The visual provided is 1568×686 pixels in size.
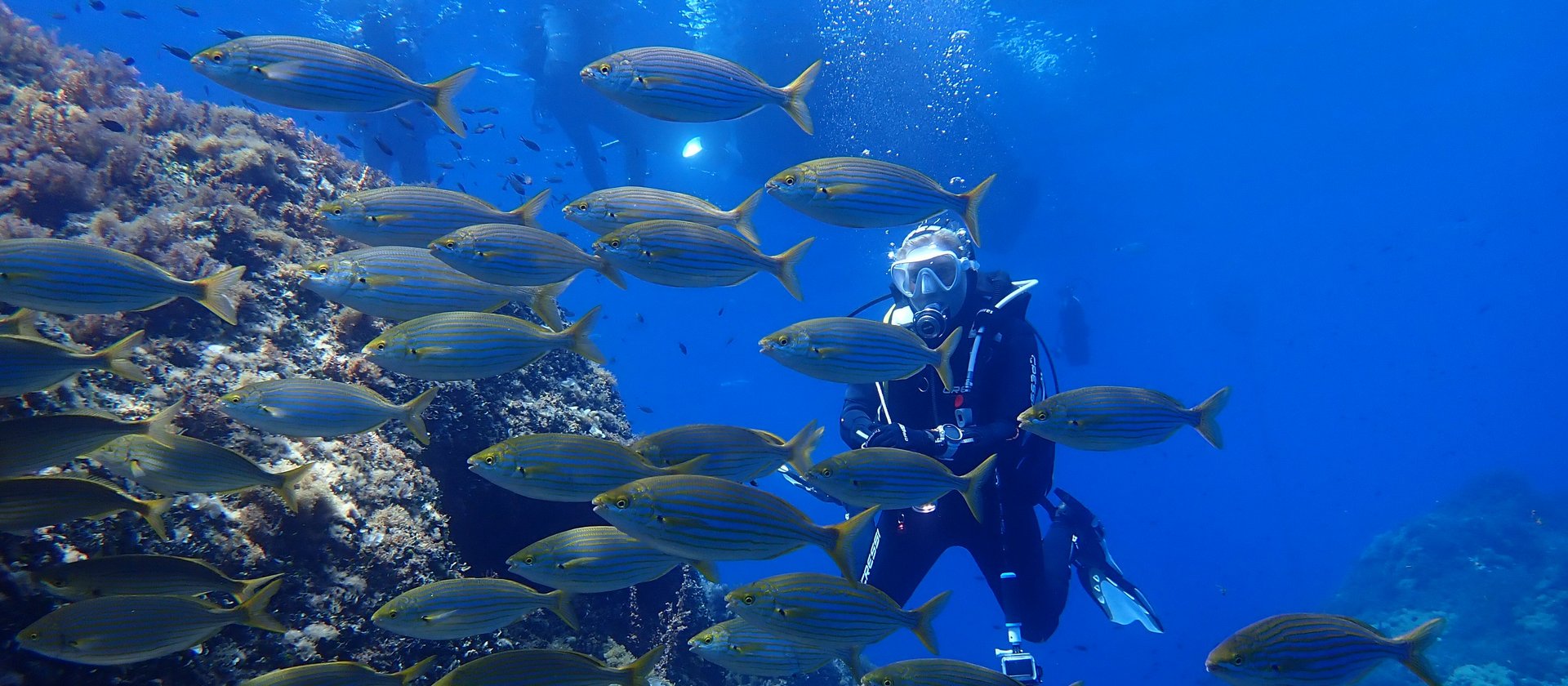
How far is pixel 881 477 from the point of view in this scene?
11.6 feet

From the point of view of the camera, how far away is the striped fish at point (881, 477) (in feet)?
11.4

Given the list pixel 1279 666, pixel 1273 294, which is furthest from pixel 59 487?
pixel 1273 294

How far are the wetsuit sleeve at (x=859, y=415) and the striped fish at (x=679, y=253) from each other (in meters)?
2.85

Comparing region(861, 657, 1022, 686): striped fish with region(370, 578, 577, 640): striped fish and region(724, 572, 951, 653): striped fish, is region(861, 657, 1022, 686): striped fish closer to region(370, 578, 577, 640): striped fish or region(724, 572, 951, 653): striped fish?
region(724, 572, 951, 653): striped fish

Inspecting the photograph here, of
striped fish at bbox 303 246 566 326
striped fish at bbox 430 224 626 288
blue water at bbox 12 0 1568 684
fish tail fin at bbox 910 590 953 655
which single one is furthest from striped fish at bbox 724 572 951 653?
blue water at bbox 12 0 1568 684

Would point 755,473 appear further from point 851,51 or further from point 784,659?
point 851,51

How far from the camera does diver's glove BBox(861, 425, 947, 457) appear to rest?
17.0 ft

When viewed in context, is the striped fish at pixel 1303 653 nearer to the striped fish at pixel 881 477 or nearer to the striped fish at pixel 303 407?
the striped fish at pixel 881 477

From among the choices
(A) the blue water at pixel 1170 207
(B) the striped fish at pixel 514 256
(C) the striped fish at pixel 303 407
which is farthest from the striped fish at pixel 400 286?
(A) the blue water at pixel 1170 207

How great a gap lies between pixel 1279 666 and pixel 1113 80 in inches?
1188

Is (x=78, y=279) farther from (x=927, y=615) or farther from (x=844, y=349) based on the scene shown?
(x=927, y=615)

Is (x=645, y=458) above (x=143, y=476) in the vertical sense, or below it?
above

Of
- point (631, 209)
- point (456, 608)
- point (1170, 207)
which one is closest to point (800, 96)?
point (631, 209)

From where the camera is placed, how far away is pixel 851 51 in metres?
20.6
